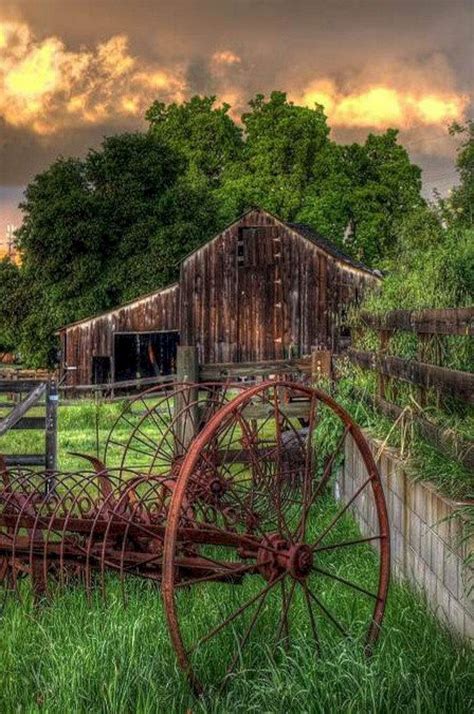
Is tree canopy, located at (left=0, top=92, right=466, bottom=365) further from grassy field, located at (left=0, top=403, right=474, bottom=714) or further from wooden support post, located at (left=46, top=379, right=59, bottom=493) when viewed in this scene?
grassy field, located at (left=0, top=403, right=474, bottom=714)

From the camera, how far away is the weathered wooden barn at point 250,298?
36344mm

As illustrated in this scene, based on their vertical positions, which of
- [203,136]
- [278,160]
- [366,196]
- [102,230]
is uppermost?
[203,136]

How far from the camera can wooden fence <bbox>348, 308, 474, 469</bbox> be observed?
243 inches

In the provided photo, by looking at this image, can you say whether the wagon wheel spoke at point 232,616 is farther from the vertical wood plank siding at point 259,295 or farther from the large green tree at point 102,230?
the large green tree at point 102,230

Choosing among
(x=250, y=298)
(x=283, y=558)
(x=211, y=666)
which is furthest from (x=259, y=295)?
(x=211, y=666)

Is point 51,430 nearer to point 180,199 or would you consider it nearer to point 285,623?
point 285,623

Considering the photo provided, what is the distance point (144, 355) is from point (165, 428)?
24.6 m

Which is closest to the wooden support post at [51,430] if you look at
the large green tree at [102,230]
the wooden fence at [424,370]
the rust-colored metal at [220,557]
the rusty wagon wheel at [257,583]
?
the wooden fence at [424,370]

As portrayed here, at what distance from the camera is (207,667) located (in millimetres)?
5066

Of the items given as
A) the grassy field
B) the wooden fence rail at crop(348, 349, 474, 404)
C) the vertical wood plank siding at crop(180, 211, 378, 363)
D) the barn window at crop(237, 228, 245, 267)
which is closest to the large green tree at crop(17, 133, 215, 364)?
the vertical wood plank siding at crop(180, 211, 378, 363)

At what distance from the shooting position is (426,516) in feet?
21.2

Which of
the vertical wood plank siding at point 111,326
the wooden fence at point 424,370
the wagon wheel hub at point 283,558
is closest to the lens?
the wagon wheel hub at point 283,558

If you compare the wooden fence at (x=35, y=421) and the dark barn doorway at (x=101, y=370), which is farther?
the dark barn doorway at (x=101, y=370)

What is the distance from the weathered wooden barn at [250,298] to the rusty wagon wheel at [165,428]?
7821 millimetres
